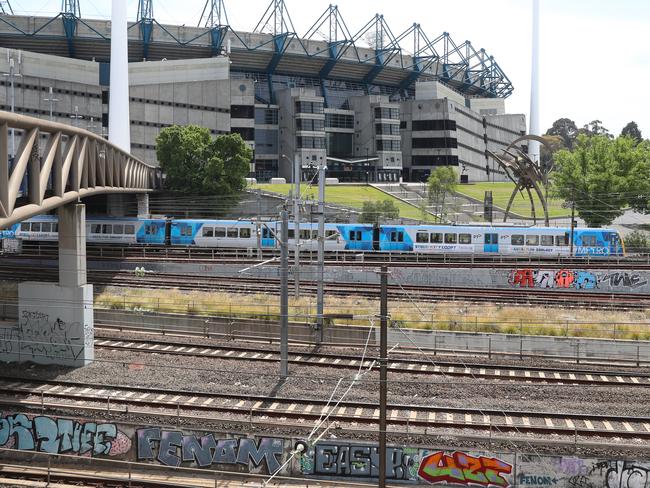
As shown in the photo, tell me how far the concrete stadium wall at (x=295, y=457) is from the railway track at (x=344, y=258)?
27.2 m

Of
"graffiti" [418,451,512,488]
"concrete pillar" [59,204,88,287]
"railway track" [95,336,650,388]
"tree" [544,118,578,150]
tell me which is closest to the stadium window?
"railway track" [95,336,650,388]

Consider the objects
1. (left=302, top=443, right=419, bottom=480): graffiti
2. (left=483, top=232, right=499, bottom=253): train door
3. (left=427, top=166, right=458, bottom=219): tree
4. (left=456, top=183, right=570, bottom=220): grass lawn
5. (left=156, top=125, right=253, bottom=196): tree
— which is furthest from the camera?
Result: (left=456, top=183, right=570, bottom=220): grass lawn

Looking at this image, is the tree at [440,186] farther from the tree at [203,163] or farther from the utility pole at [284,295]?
the utility pole at [284,295]

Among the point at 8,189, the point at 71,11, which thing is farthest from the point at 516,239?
the point at 71,11

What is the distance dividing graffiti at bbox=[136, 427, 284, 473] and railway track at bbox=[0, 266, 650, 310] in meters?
20.3

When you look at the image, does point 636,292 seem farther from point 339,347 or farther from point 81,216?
point 81,216

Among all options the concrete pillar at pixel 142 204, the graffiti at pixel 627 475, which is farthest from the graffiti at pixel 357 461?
the concrete pillar at pixel 142 204

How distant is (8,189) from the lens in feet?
65.2

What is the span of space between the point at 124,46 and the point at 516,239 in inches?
2232

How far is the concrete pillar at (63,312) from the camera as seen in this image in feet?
98.4

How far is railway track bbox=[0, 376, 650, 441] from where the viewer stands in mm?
22688

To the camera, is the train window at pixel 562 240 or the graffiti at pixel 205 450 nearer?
the graffiti at pixel 205 450

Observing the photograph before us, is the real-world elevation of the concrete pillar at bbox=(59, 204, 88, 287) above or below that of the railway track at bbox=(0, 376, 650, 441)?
above

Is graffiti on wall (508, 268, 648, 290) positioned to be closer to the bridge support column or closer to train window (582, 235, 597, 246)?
train window (582, 235, 597, 246)
